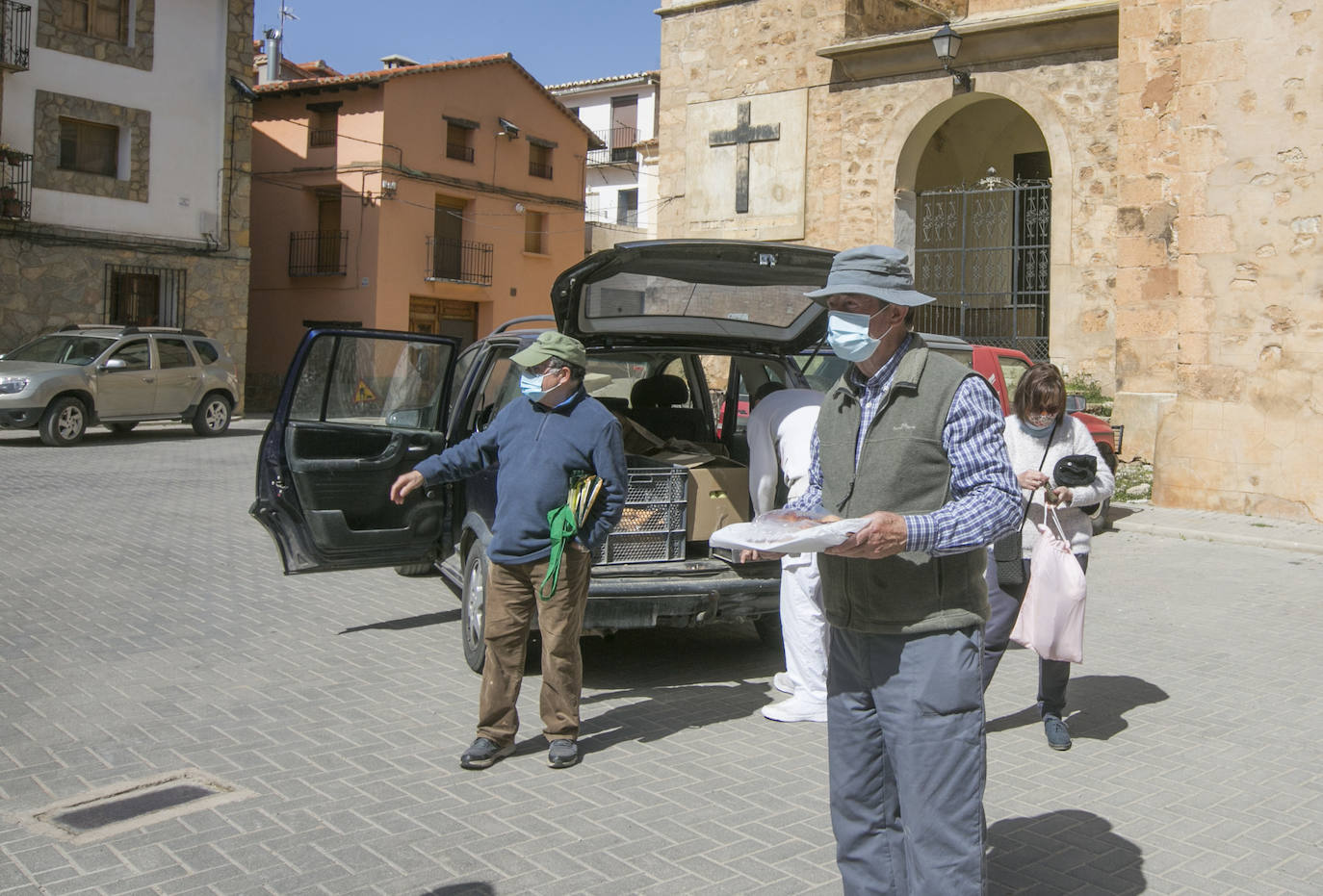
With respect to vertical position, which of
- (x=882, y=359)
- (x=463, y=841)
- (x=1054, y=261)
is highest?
(x=1054, y=261)

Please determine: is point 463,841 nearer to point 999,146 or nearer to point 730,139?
point 730,139

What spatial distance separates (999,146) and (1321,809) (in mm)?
19840

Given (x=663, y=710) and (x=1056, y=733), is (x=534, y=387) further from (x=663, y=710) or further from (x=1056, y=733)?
(x=1056, y=733)

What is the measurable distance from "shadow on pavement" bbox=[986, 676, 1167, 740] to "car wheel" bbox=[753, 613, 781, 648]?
159 centimetres

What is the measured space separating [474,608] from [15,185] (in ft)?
70.1

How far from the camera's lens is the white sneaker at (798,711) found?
5852 mm

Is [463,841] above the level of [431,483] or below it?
below

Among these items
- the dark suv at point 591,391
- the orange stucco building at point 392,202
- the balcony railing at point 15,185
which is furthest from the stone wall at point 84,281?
the dark suv at point 591,391

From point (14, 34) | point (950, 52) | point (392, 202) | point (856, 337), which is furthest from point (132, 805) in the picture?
point (392, 202)

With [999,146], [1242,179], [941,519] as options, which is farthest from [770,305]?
[999,146]

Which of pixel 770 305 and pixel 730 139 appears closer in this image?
pixel 770 305

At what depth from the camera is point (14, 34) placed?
77.7 ft

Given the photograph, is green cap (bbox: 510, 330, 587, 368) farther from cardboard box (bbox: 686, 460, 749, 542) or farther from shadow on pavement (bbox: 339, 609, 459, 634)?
shadow on pavement (bbox: 339, 609, 459, 634)

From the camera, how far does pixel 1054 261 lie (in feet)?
59.4
